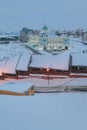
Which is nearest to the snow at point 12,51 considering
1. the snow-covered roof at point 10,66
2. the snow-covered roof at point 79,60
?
the snow-covered roof at point 10,66

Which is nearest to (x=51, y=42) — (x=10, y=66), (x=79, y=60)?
(x=79, y=60)

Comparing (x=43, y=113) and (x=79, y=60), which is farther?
(x=79, y=60)

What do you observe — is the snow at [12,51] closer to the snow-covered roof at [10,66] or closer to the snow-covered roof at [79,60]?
the snow-covered roof at [10,66]

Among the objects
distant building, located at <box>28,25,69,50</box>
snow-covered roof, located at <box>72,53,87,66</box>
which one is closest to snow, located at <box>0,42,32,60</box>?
distant building, located at <box>28,25,69,50</box>

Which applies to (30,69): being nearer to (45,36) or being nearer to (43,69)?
(43,69)

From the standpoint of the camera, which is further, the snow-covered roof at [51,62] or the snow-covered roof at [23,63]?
the snow-covered roof at [51,62]

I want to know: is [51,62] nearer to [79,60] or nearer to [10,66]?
[79,60]

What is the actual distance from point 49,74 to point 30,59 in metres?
1.70

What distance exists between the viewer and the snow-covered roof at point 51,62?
18.0m

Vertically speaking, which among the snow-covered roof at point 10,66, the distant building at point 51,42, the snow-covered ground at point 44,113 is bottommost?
the distant building at point 51,42

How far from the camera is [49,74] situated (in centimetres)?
1761

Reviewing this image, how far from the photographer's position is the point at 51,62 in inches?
719

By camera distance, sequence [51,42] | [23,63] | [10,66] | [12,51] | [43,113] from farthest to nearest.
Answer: [51,42] → [12,51] → [23,63] → [10,66] → [43,113]

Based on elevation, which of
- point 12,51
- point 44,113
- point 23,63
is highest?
point 44,113
